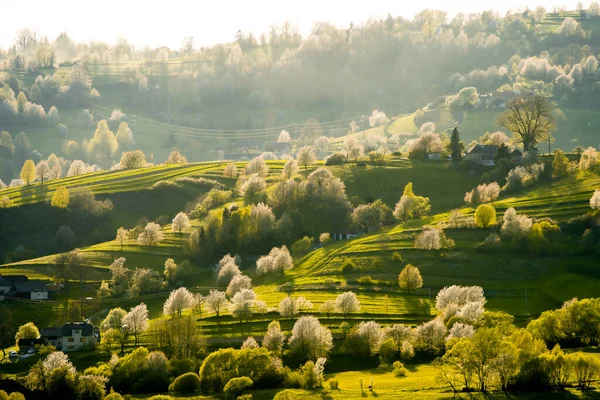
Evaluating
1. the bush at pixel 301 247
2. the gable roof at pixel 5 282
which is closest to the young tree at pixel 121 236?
the gable roof at pixel 5 282

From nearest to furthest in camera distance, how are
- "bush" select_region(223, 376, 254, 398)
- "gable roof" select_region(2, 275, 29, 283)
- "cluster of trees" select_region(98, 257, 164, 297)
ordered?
"bush" select_region(223, 376, 254, 398) → "cluster of trees" select_region(98, 257, 164, 297) → "gable roof" select_region(2, 275, 29, 283)

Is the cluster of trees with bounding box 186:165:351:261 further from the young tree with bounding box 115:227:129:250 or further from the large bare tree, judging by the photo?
the large bare tree

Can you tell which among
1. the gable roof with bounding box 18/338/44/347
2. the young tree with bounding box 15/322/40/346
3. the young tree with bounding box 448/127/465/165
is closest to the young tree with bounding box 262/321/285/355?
the gable roof with bounding box 18/338/44/347

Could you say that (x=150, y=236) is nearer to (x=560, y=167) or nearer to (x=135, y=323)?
(x=135, y=323)

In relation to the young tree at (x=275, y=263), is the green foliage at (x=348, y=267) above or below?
above

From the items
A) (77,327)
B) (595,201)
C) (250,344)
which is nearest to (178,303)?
(77,327)

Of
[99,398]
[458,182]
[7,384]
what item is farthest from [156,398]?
[458,182]

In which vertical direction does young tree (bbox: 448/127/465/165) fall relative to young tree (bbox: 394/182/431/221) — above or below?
above

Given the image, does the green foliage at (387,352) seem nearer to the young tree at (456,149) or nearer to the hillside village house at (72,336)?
the hillside village house at (72,336)

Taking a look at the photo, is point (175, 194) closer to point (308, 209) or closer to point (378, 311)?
point (308, 209)
